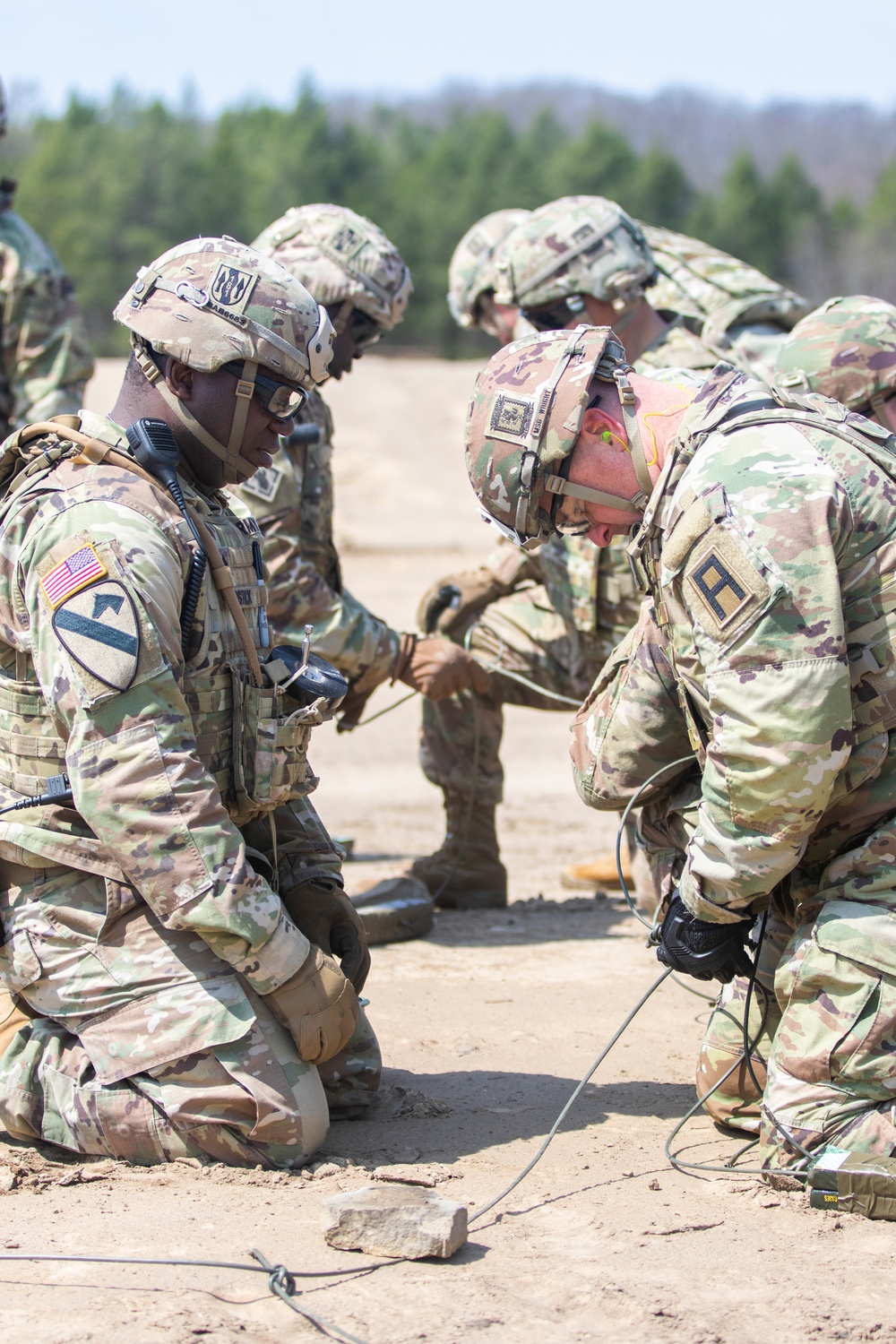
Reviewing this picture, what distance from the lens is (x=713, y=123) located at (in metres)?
168

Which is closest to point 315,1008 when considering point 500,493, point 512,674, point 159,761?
point 159,761

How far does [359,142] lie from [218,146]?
26.1 feet

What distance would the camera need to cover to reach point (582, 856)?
8234 mm

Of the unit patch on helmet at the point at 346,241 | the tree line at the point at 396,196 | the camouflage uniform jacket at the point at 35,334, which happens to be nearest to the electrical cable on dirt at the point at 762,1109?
the unit patch on helmet at the point at 346,241

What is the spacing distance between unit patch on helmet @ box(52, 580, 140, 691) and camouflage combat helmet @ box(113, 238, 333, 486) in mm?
668

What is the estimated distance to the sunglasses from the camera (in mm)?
4066

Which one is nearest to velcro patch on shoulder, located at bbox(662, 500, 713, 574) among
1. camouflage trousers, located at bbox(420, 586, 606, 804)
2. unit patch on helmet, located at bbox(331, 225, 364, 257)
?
unit patch on helmet, located at bbox(331, 225, 364, 257)

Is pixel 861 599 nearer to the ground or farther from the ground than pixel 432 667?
farther from the ground

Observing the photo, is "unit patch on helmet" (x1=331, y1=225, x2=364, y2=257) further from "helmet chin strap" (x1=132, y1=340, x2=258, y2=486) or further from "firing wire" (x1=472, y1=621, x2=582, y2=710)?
"helmet chin strap" (x1=132, y1=340, x2=258, y2=486)

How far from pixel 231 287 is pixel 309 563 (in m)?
2.35

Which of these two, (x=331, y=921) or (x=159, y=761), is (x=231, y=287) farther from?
(x=331, y=921)

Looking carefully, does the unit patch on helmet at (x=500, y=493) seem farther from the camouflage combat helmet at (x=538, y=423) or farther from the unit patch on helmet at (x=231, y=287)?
the unit patch on helmet at (x=231, y=287)

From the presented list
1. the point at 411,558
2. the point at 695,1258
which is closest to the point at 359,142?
the point at 411,558

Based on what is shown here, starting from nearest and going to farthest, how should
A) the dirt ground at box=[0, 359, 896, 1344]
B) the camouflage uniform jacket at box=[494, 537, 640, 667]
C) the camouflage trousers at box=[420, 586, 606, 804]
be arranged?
the dirt ground at box=[0, 359, 896, 1344]
the camouflage uniform jacket at box=[494, 537, 640, 667]
the camouflage trousers at box=[420, 586, 606, 804]
